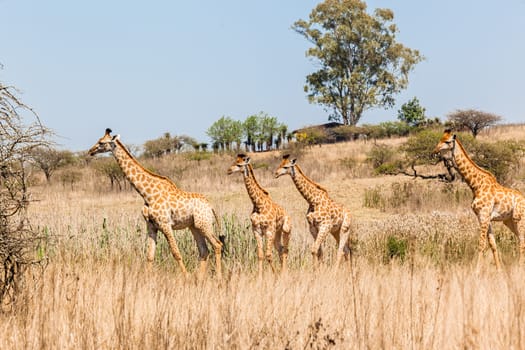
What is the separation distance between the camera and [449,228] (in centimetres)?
1385

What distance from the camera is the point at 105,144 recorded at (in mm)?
9820

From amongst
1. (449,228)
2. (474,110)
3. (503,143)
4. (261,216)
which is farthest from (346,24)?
(261,216)

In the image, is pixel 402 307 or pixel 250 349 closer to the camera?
pixel 250 349

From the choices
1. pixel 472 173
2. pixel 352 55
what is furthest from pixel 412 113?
pixel 472 173

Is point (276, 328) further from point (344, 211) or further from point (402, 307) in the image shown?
point (344, 211)

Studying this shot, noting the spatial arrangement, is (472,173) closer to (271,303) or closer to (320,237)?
(320,237)

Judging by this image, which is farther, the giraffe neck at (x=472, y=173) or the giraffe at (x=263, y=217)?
the giraffe neck at (x=472, y=173)

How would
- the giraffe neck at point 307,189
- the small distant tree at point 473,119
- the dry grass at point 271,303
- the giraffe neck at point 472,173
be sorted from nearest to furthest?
the dry grass at point 271,303
the giraffe neck at point 307,189
the giraffe neck at point 472,173
the small distant tree at point 473,119

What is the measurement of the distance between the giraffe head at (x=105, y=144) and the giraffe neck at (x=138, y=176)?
7cm

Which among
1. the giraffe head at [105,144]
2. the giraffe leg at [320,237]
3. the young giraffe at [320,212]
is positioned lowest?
the giraffe leg at [320,237]

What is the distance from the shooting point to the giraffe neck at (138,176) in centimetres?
992

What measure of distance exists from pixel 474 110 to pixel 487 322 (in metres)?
41.8

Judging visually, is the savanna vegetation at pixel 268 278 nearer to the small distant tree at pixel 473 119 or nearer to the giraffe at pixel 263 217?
the giraffe at pixel 263 217

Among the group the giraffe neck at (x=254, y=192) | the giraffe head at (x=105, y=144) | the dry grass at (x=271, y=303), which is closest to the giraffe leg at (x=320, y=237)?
the dry grass at (x=271, y=303)
